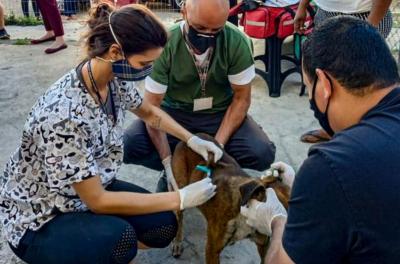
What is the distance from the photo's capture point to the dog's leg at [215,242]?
2.68 meters

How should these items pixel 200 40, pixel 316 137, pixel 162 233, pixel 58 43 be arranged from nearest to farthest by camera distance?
pixel 162 233 < pixel 200 40 < pixel 316 137 < pixel 58 43

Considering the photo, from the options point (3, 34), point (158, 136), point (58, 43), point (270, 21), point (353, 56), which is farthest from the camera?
point (3, 34)

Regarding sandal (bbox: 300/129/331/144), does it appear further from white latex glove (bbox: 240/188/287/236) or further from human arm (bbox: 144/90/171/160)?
white latex glove (bbox: 240/188/287/236)

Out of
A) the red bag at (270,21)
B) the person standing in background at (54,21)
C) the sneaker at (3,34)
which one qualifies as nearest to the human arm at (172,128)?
the red bag at (270,21)

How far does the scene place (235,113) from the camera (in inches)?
130

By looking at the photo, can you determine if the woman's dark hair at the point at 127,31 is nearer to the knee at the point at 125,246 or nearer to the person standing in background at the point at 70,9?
the knee at the point at 125,246

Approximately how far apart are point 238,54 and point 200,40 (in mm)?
279

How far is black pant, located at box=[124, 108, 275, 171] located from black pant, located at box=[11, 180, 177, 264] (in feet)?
3.14

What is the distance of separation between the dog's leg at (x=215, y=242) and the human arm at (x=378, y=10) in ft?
5.71

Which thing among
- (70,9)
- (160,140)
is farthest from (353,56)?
(70,9)

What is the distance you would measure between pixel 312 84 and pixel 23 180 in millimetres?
1422

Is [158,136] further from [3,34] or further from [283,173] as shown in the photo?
[3,34]

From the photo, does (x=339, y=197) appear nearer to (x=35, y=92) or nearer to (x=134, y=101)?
(x=134, y=101)

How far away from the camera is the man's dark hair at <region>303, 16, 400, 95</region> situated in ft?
5.06
